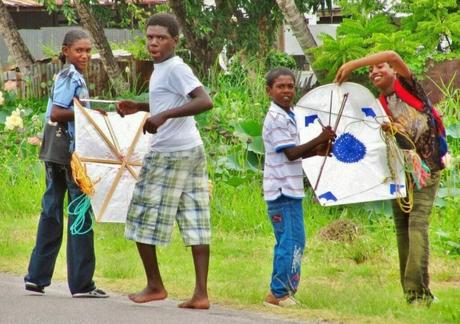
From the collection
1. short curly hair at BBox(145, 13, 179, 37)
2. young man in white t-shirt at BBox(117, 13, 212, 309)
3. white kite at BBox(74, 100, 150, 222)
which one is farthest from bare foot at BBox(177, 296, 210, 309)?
short curly hair at BBox(145, 13, 179, 37)

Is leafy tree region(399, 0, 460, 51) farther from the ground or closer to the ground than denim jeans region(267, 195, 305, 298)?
farther from the ground

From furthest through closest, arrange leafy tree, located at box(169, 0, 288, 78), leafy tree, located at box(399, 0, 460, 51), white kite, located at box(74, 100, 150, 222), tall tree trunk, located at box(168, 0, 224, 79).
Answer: tall tree trunk, located at box(168, 0, 224, 79) < leafy tree, located at box(169, 0, 288, 78) < leafy tree, located at box(399, 0, 460, 51) < white kite, located at box(74, 100, 150, 222)

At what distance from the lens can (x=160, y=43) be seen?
7.43m

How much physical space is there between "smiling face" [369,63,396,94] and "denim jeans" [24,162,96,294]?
6.55ft

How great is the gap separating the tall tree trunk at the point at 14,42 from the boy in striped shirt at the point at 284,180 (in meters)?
11.6

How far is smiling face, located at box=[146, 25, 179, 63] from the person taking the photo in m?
7.43

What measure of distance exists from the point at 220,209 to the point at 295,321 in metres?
4.22

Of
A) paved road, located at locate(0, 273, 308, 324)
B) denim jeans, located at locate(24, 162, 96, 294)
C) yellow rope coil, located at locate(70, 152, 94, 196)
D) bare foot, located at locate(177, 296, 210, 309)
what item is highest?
yellow rope coil, located at locate(70, 152, 94, 196)

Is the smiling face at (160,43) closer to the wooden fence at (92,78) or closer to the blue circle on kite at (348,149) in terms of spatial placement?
the blue circle on kite at (348,149)

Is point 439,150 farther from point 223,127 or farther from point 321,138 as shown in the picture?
point 223,127

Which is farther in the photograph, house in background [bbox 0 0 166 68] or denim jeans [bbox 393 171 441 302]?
house in background [bbox 0 0 166 68]

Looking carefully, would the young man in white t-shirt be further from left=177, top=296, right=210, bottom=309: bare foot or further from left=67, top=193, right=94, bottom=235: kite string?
left=67, top=193, right=94, bottom=235: kite string

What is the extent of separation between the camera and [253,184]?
11.9 meters

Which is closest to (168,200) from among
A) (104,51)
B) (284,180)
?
(284,180)
